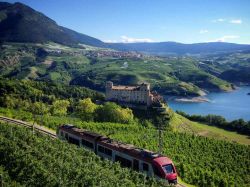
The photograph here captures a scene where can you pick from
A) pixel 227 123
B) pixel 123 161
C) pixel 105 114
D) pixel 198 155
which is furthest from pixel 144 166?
pixel 227 123

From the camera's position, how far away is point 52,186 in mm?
A: 29812

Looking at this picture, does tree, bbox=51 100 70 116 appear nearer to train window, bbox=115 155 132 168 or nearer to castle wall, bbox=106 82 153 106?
castle wall, bbox=106 82 153 106

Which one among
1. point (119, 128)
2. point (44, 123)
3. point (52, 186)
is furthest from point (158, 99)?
point (52, 186)

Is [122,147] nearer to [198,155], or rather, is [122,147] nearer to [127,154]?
[127,154]

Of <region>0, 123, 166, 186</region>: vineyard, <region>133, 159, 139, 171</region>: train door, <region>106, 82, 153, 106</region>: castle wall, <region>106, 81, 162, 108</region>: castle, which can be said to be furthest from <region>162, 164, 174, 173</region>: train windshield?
<region>106, 82, 153, 106</region>: castle wall

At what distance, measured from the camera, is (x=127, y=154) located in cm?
3859

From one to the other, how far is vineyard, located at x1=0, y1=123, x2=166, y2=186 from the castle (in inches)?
3374

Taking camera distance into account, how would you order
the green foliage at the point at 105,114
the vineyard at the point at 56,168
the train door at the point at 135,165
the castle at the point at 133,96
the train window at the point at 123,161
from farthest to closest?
the castle at the point at 133,96 < the green foliage at the point at 105,114 < the train window at the point at 123,161 < the train door at the point at 135,165 < the vineyard at the point at 56,168

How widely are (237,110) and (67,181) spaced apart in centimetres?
17406

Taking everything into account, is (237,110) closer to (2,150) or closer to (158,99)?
(158,99)

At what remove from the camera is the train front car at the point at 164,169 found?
33875mm

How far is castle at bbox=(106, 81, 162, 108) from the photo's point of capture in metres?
128

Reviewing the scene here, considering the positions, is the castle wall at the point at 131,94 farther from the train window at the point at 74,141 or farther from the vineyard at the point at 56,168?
the vineyard at the point at 56,168

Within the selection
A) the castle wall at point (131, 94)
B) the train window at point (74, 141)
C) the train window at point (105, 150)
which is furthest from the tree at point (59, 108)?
the train window at point (105, 150)
